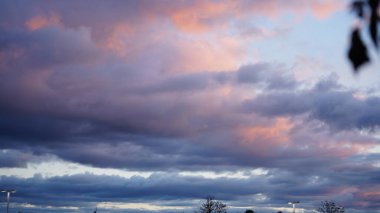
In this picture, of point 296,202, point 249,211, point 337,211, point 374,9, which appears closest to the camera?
point 374,9

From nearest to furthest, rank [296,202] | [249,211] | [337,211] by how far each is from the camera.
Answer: [296,202]
[249,211]
[337,211]

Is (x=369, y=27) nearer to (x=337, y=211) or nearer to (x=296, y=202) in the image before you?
(x=296, y=202)

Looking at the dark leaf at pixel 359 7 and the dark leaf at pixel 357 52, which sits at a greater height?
the dark leaf at pixel 359 7

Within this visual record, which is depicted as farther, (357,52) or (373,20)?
(357,52)

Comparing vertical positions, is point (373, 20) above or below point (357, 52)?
above

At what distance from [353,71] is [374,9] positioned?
2.47 feet

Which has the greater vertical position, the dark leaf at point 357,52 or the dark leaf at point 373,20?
the dark leaf at point 373,20

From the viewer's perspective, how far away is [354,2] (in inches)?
260

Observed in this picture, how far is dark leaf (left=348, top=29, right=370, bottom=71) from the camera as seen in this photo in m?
6.68

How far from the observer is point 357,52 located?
6.75 m

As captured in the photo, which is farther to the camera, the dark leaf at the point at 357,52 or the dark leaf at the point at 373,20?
the dark leaf at the point at 357,52

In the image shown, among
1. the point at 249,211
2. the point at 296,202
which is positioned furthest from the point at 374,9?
the point at 249,211

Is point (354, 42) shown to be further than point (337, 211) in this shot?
No

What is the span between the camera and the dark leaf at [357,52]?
668 cm
